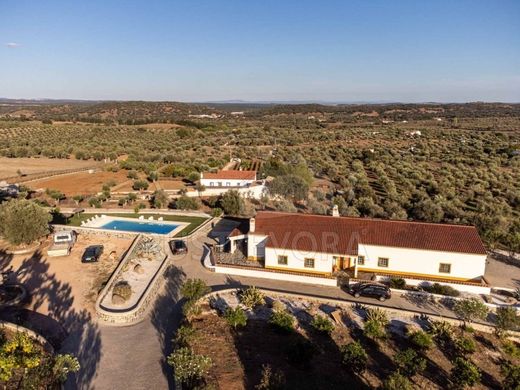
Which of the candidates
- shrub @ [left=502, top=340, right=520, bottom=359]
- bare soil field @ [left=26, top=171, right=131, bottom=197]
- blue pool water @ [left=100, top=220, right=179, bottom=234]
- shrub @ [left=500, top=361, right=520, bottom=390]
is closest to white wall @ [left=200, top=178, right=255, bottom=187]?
blue pool water @ [left=100, top=220, right=179, bottom=234]

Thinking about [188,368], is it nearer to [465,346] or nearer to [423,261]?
[465,346]

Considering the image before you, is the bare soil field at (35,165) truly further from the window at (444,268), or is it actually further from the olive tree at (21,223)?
the window at (444,268)

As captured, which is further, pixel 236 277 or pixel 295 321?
pixel 236 277

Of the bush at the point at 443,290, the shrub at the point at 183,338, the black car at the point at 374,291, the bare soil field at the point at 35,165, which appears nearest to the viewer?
the shrub at the point at 183,338

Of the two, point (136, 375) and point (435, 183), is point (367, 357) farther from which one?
point (435, 183)

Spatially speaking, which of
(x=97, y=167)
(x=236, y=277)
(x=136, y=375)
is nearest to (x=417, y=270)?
(x=236, y=277)

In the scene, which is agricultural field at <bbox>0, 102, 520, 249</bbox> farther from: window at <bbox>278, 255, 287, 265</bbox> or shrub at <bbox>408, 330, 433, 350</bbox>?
shrub at <bbox>408, 330, 433, 350</bbox>

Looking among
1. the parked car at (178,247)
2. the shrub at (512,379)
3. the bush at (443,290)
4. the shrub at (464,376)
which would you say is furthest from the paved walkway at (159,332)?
the shrub at (512,379)

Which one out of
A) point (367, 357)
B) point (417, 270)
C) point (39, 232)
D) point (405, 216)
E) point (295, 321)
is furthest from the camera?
point (405, 216)
